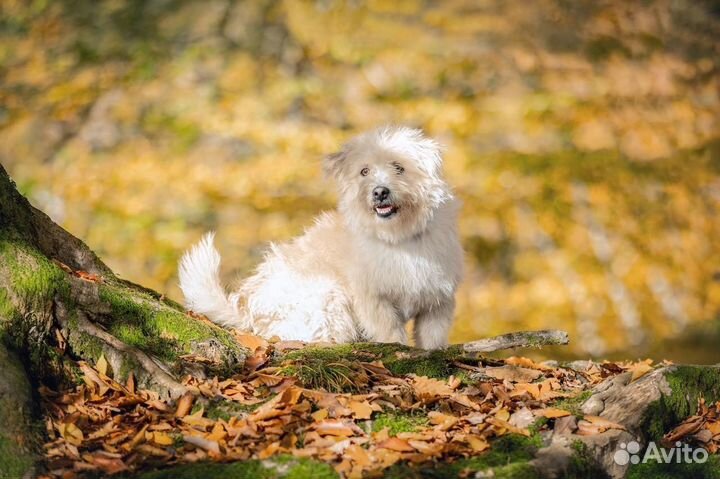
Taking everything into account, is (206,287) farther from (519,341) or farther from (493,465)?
(493,465)

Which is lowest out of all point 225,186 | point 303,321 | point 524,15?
point 303,321

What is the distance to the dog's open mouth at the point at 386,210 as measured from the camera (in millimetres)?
5379

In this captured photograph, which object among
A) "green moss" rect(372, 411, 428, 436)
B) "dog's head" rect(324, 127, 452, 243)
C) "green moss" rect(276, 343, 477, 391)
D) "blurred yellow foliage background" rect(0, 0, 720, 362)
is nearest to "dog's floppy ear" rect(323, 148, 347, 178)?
"dog's head" rect(324, 127, 452, 243)

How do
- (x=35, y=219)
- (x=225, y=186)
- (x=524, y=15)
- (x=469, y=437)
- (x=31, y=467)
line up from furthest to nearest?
(x=524, y=15) < (x=225, y=186) < (x=35, y=219) < (x=469, y=437) < (x=31, y=467)

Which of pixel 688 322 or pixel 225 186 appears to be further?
pixel 225 186

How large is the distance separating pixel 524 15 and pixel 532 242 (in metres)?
4.27

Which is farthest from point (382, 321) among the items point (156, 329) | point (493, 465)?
point (493, 465)

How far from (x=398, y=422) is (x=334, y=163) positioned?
8.62ft

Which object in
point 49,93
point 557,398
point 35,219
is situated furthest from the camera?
point 49,93

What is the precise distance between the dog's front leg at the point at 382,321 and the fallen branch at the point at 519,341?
675mm

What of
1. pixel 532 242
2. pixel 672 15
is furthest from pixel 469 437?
pixel 672 15

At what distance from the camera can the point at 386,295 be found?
5.56 meters

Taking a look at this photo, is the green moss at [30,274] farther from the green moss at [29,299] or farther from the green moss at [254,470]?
the green moss at [254,470]

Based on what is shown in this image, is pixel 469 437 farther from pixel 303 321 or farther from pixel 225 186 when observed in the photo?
pixel 225 186
